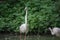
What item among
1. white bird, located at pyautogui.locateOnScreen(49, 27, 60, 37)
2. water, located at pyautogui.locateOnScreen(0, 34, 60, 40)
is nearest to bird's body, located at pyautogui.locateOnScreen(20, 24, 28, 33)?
water, located at pyautogui.locateOnScreen(0, 34, 60, 40)

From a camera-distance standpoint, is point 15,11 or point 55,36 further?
point 15,11

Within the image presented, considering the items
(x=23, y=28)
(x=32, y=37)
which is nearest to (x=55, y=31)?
(x=32, y=37)

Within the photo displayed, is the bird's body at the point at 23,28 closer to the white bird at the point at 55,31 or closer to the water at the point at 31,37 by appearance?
the water at the point at 31,37

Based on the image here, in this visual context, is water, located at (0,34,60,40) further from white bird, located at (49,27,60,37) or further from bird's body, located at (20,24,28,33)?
bird's body, located at (20,24,28,33)

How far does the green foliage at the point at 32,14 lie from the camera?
11.1m

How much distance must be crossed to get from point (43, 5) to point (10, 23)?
A: 5.64 feet

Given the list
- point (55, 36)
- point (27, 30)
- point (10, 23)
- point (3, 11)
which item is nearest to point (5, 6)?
point (3, 11)

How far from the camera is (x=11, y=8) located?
12156 millimetres

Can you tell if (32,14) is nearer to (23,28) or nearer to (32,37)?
(23,28)

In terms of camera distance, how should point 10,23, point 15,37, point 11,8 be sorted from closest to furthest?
point 15,37, point 10,23, point 11,8

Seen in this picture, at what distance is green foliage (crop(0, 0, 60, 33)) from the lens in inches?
437

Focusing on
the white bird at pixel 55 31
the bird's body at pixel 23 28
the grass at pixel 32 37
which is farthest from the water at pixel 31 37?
the bird's body at pixel 23 28

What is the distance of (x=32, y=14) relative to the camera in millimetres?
11586

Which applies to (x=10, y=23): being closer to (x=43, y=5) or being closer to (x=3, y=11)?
(x=3, y=11)
